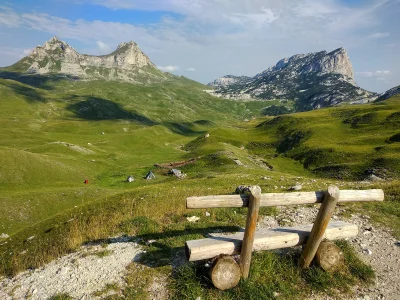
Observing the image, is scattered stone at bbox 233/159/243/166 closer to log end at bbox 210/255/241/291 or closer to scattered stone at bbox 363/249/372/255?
scattered stone at bbox 363/249/372/255

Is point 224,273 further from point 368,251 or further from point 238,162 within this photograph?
point 238,162

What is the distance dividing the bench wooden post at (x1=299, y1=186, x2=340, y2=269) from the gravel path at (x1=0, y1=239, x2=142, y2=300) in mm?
7143

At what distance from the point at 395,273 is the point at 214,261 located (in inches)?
299

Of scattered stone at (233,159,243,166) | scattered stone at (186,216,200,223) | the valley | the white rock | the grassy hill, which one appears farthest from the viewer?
scattered stone at (233,159,243,166)

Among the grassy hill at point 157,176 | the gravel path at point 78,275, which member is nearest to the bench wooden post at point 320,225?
the grassy hill at point 157,176

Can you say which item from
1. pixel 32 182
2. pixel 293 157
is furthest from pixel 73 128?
pixel 293 157

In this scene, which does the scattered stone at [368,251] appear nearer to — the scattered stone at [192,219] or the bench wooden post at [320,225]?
the bench wooden post at [320,225]

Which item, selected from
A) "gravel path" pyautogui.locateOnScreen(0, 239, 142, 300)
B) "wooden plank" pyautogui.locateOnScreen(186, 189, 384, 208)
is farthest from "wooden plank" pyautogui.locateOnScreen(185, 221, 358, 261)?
"gravel path" pyautogui.locateOnScreen(0, 239, 142, 300)

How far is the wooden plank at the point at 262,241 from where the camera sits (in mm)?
10164

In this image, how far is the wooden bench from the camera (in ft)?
32.7

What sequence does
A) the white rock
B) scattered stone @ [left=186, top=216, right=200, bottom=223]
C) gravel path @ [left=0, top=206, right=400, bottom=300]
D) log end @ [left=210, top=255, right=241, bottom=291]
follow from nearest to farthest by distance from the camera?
log end @ [left=210, top=255, right=241, bottom=291] < gravel path @ [left=0, top=206, right=400, bottom=300] < the white rock < scattered stone @ [left=186, top=216, right=200, bottom=223]

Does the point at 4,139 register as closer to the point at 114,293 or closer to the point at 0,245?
the point at 0,245

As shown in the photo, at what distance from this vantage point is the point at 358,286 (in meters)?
10.9

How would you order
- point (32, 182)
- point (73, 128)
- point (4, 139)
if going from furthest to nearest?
point (73, 128) < point (4, 139) < point (32, 182)
